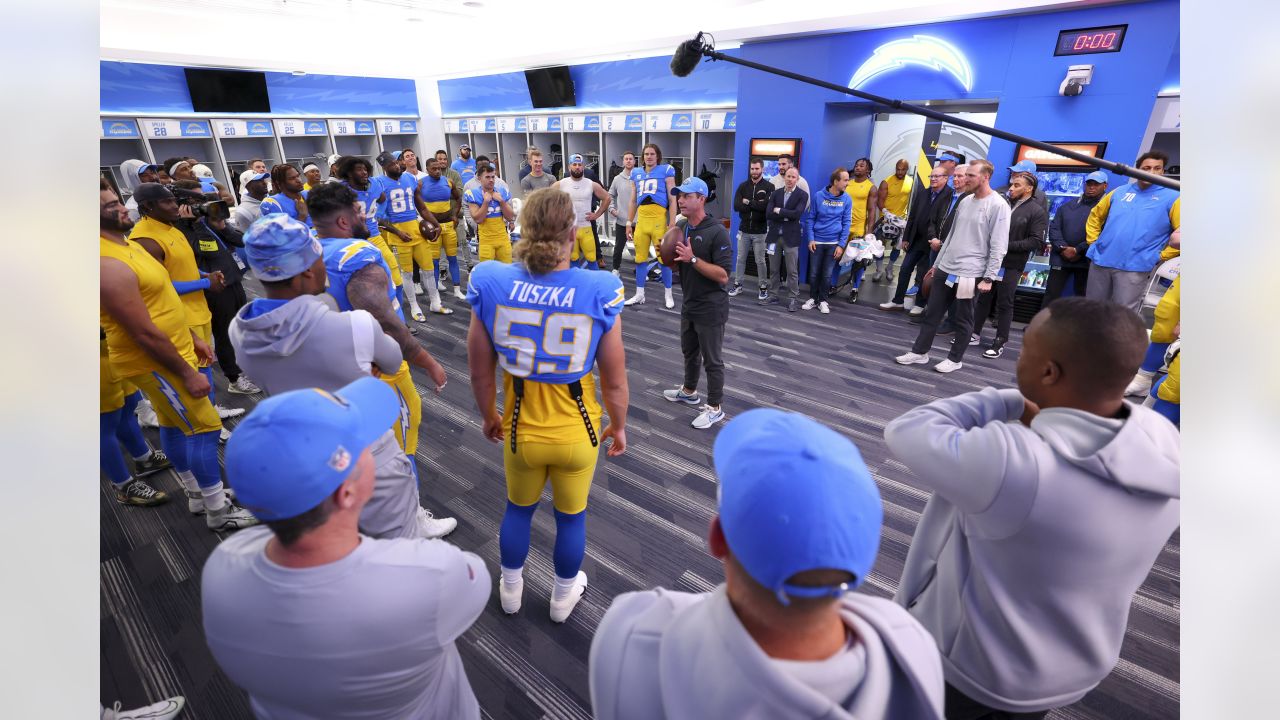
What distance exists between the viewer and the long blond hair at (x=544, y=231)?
1792mm

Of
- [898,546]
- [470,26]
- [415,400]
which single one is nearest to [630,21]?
[470,26]

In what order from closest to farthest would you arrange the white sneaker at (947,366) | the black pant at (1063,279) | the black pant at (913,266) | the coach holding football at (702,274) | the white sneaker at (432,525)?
the white sneaker at (432,525)
the coach holding football at (702,274)
the white sneaker at (947,366)
the black pant at (1063,279)
the black pant at (913,266)

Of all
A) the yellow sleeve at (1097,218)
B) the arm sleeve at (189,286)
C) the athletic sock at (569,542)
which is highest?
the yellow sleeve at (1097,218)

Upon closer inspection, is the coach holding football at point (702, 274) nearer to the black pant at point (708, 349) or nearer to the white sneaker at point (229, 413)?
the black pant at point (708, 349)

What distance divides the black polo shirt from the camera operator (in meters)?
3.02

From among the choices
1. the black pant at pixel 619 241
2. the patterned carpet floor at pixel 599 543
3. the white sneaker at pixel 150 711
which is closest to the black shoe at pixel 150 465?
the patterned carpet floor at pixel 599 543

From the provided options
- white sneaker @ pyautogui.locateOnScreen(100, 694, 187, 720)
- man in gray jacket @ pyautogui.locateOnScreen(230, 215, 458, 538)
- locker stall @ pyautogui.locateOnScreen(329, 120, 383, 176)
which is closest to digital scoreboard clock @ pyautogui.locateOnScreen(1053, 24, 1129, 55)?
man in gray jacket @ pyautogui.locateOnScreen(230, 215, 458, 538)

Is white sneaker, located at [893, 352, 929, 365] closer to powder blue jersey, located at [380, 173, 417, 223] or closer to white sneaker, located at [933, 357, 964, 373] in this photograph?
white sneaker, located at [933, 357, 964, 373]

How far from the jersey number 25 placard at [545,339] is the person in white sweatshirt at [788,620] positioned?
1142mm

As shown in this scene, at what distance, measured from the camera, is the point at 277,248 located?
1.81 metres

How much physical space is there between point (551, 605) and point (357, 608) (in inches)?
61.0

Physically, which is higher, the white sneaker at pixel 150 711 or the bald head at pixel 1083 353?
the bald head at pixel 1083 353

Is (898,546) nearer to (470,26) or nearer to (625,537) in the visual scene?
(625,537)

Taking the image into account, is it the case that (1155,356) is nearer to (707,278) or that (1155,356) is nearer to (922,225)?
(922,225)
